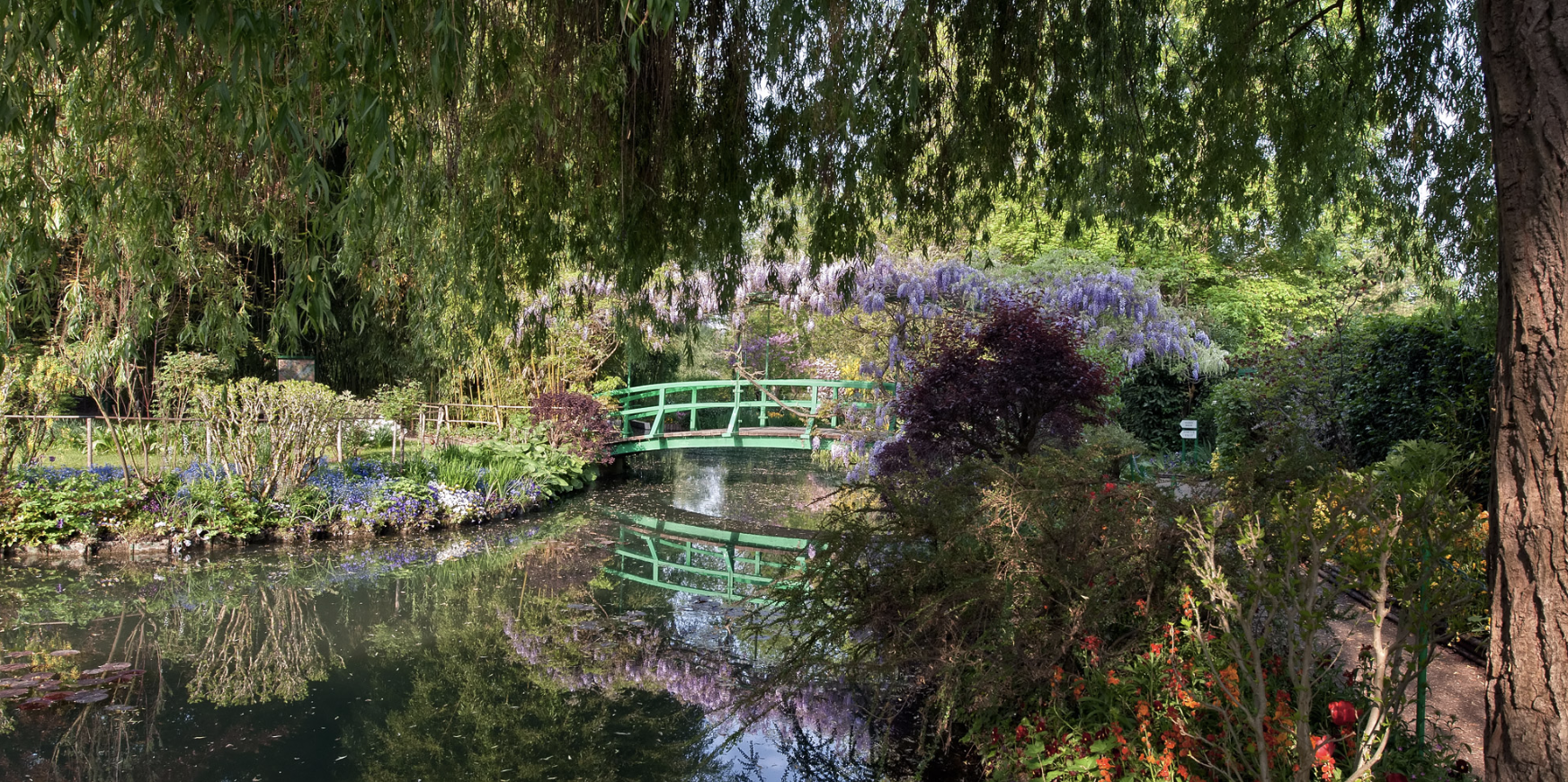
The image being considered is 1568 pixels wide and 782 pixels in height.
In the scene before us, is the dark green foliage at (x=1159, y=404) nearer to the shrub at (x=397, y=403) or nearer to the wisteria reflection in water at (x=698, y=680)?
the shrub at (x=397, y=403)

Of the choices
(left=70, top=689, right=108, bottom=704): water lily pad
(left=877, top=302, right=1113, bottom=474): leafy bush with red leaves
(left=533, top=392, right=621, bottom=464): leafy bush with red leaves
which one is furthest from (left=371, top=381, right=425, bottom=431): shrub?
(left=877, top=302, right=1113, bottom=474): leafy bush with red leaves

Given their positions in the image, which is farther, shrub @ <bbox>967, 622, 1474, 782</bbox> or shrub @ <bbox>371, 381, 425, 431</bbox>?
shrub @ <bbox>371, 381, 425, 431</bbox>

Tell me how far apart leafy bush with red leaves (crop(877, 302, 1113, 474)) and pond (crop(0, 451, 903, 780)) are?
1.39 meters

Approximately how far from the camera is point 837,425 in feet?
40.6

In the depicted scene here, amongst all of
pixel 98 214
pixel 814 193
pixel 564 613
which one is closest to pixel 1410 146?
pixel 814 193

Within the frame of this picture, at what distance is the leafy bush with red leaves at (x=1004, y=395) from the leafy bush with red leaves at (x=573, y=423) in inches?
263

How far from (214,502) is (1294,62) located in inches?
333

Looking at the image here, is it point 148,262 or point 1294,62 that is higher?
point 1294,62

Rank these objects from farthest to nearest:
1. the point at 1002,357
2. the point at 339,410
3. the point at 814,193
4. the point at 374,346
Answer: the point at 374,346
the point at 339,410
the point at 1002,357
the point at 814,193

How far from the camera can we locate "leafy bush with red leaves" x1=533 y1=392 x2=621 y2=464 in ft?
40.7

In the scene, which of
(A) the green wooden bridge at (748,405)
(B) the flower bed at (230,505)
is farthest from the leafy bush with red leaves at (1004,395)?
(B) the flower bed at (230,505)

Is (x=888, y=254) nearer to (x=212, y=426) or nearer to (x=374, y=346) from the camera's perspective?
(x=212, y=426)

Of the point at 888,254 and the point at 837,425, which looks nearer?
the point at 888,254

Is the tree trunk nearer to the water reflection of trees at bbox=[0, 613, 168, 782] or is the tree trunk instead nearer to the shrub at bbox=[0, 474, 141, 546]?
the water reflection of trees at bbox=[0, 613, 168, 782]
